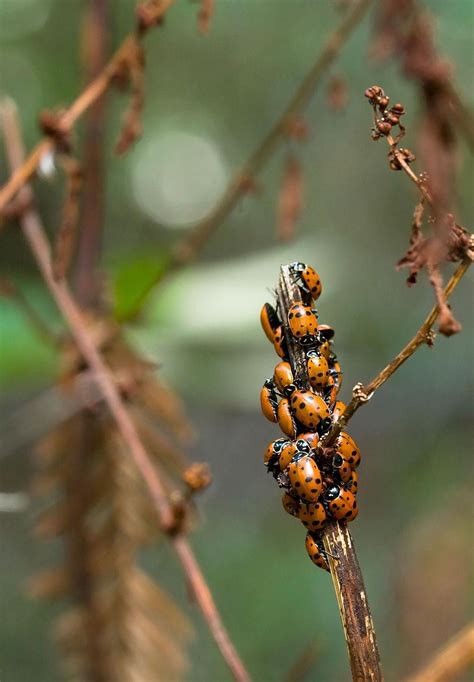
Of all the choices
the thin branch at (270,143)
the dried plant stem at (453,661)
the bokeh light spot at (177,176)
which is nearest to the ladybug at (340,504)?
the dried plant stem at (453,661)

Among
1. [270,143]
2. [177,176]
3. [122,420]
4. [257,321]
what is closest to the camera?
[122,420]

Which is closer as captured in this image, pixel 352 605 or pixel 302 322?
pixel 352 605

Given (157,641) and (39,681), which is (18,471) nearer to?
(39,681)

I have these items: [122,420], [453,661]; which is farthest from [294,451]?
[122,420]

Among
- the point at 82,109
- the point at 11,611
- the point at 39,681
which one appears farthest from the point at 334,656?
the point at 82,109

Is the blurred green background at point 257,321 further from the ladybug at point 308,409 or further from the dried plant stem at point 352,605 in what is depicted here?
the dried plant stem at point 352,605

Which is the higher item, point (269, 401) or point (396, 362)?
point (269, 401)

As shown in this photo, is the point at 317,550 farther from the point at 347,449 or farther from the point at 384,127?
the point at 384,127
